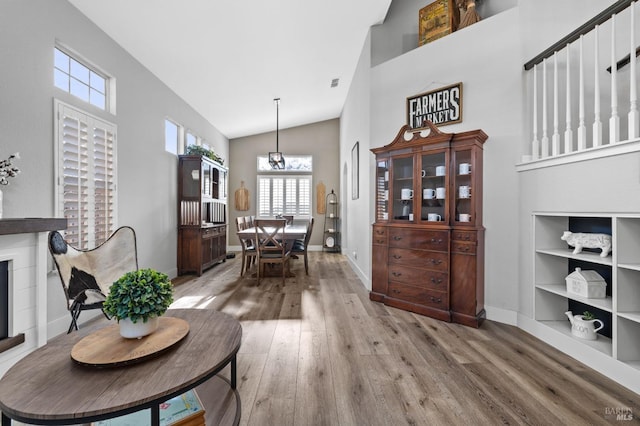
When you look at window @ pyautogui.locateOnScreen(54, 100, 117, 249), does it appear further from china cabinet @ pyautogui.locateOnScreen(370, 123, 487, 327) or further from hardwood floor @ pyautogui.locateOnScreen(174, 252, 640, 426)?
china cabinet @ pyautogui.locateOnScreen(370, 123, 487, 327)

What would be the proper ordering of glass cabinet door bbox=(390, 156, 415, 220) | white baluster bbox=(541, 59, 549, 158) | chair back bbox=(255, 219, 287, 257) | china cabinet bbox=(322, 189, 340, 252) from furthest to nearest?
china cabinet bbox=(322, 189, 340, 252)
chair back bbox=(255, 219, 287, 257)
glass cabinet door bbox=(390, 156, 415, 220)
white baluster bbox=(541, 59, 549, 158)

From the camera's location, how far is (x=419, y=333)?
2465 mm

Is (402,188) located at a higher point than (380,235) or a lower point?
higher

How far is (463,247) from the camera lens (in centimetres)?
267

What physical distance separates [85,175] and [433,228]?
11.6ft

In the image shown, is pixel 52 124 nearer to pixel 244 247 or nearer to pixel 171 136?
pixel 171 136

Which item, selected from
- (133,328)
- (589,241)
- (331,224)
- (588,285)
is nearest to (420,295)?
(588,285)

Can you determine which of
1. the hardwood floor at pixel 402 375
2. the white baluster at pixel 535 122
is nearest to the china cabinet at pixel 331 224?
the hardwood floor at pixel 402 375

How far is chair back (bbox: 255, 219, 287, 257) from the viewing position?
13.0ft

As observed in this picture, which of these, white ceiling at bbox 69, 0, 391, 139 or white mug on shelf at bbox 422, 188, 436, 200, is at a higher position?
white ceiling at bbox 69, 0, 391, 139

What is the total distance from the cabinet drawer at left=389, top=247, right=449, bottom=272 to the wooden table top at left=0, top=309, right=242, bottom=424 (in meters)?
2.19

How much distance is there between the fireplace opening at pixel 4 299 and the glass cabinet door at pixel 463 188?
3.53 m

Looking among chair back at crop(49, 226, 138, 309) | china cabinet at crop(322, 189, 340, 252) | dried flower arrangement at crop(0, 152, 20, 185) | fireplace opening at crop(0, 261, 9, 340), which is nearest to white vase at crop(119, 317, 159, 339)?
chair back at crop(49, 226, 138, 309)

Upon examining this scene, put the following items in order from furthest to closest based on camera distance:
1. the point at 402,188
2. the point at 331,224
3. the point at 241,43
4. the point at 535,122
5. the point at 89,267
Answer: the point at 331,224
the point at 241,43
the point at 402,188
the point at 535,122
the point at 89,267
